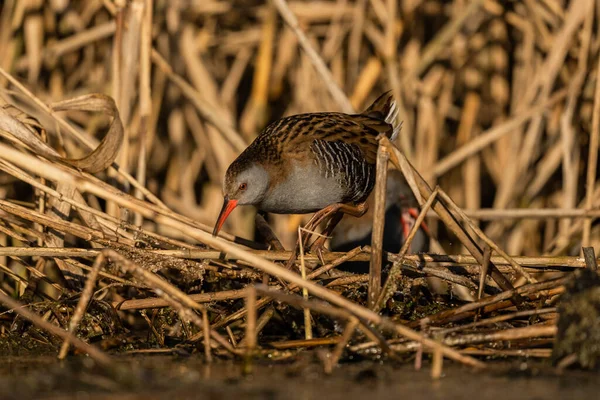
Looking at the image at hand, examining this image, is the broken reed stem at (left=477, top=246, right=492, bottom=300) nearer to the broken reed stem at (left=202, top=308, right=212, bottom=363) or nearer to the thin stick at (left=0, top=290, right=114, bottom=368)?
the broken reed stem at (left=202, top=308, right=212, bottom=363)

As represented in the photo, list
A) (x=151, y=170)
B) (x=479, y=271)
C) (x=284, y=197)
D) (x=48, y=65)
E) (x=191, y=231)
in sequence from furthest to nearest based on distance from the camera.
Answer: (x=151, y=170) < (x=48, y=65) < (x=284, y=197) < (x=479, y=271) < (x=191, y=231)

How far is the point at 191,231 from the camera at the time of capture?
281 cm

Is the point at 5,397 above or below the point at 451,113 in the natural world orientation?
below

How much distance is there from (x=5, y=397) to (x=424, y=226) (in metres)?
2.98

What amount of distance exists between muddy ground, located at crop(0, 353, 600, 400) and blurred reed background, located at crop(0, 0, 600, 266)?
2212mm

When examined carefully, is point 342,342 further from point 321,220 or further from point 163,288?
point 321,220

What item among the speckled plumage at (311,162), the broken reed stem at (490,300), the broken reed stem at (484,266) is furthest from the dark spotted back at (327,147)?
the broken reed stem at (490,300)

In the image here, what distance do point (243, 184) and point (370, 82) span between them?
2.23 metres

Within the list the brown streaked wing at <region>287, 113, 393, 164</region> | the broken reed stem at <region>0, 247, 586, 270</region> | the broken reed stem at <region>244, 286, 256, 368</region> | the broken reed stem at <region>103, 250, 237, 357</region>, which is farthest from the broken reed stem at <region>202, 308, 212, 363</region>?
the brown streaked wing at <region>287, 113, 393, 164</region>

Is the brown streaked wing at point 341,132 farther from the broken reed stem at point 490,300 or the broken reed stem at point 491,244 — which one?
the broken reed stem at point 490,300

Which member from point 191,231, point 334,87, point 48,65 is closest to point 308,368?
point 191,231

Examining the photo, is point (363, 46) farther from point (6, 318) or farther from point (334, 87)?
point (6, 318)

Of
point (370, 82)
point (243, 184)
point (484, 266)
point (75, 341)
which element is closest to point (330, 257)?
point (243, 184)

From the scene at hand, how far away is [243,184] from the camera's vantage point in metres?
3.84
